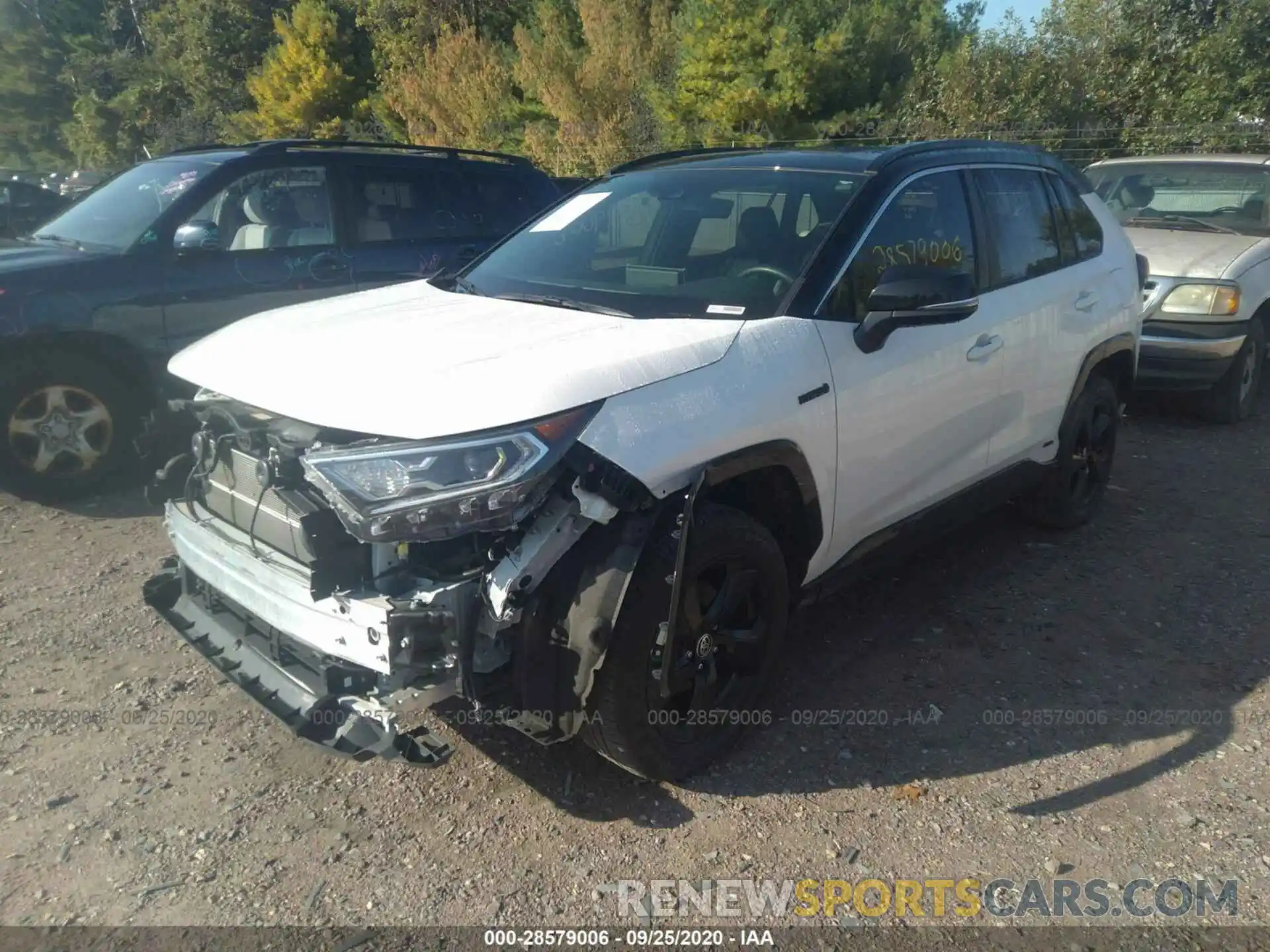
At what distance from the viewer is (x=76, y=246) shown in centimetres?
582

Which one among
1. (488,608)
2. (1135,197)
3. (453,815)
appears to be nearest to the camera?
(488,608)

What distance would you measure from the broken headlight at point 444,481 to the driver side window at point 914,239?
1265 millimetres

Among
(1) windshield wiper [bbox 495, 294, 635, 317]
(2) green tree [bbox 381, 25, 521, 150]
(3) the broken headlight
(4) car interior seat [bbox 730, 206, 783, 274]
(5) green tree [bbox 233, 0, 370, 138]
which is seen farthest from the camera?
(5) green tree [bbox 233, 0, 370, 138]

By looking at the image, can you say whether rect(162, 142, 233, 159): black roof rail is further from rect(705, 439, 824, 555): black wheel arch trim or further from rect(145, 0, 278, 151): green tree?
rect(145, 0, 278, 151): green tree

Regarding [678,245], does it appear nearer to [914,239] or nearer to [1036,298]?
[914,239]

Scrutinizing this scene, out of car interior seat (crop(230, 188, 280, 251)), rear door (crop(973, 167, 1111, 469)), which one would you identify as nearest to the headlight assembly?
rear door (crop(973, 167, 1111, 469))

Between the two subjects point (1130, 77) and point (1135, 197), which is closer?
point (1135, 197)

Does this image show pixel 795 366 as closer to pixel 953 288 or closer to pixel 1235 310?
pixel 953 288

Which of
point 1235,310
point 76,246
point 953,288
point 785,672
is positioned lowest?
point 785,672

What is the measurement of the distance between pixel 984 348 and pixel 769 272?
3.64ft

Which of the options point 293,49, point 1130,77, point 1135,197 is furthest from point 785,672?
point 293,49

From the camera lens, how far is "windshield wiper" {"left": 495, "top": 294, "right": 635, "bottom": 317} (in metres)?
3.39

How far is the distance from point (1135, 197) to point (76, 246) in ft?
25.6

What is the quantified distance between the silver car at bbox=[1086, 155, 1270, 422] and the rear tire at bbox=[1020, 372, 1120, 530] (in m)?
2.17
